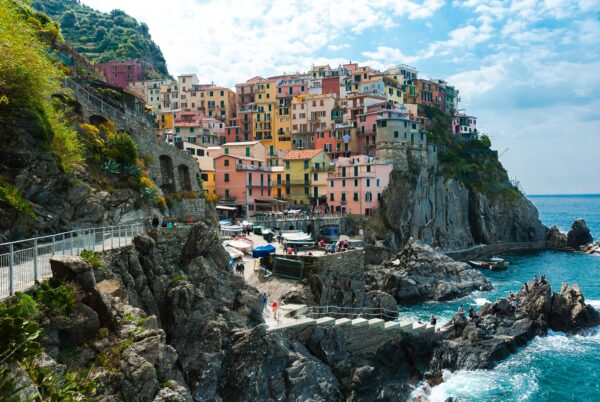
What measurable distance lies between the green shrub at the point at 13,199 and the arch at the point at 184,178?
88.2ft

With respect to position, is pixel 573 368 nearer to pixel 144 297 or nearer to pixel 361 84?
pixel 144 297

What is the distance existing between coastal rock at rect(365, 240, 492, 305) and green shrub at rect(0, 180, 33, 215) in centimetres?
3642

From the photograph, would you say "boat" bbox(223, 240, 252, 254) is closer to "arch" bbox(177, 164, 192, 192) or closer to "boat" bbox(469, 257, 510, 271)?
"arch" bbox(177, 164, 192, 192)

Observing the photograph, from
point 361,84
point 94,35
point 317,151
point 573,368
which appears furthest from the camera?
point 94,35

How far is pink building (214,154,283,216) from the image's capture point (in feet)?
229

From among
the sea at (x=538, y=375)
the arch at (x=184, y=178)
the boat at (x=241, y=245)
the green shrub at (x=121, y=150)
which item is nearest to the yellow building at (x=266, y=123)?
the arch at (x=184, y=178)

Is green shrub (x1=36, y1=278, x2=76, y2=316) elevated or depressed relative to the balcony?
depressed

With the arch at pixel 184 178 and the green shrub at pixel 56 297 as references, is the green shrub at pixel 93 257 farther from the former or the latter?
the arch at pixel 184 178

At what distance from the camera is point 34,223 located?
2036cm

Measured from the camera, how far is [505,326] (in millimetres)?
37812

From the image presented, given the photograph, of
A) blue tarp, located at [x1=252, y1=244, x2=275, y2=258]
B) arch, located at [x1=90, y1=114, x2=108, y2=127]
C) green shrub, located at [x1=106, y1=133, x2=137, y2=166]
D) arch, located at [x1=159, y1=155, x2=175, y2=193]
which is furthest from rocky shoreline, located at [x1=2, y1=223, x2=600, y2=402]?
arch, located at [x1=159, y1=155, x2=175, y2=193]

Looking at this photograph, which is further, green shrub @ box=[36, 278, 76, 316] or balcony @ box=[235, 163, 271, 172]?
balcony @ box=[235, 163, 271, 172]

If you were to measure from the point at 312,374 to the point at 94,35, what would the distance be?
15346 cm

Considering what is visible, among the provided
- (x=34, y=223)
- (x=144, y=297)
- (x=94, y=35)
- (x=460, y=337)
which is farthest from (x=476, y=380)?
(x=94, y=35)
